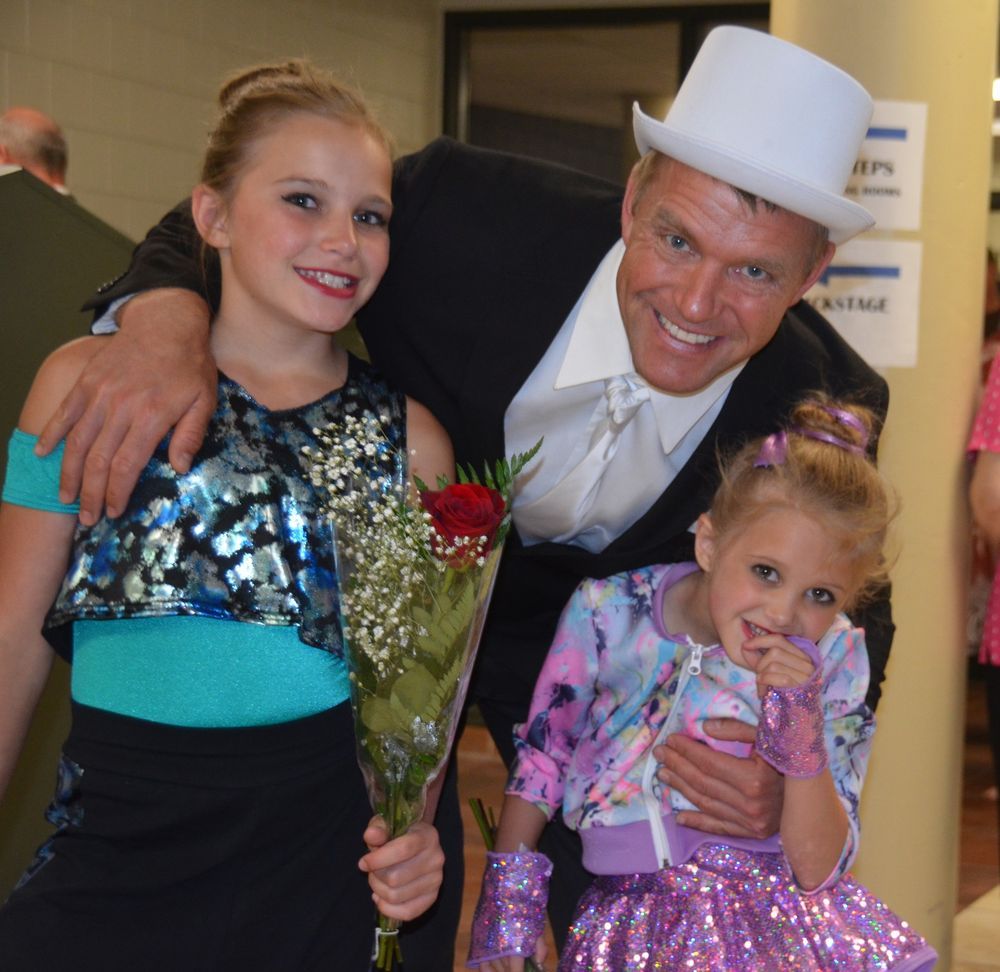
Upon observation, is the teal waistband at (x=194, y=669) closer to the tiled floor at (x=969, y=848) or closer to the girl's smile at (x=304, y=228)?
the girl's smile at (x=304, y=228)

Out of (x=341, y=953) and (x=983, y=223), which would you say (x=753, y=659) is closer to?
(x=341, y=953)

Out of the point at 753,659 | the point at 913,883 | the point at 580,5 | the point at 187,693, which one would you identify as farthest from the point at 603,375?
the point at 580,5

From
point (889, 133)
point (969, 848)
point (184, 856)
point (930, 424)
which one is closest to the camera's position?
point (184, 856)

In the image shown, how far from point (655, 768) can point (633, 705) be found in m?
0.11

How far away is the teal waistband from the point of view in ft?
6.54

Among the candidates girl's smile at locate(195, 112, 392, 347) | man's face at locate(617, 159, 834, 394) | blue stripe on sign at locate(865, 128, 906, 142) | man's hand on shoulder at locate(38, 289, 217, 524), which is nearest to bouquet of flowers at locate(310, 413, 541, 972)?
man's hand on shoulder at locate(38, 289, 217, 524)

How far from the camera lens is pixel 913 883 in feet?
11.8

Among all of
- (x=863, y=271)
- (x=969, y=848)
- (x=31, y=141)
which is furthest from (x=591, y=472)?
(x=31, y=141)

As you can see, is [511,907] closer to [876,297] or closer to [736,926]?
[736,926]

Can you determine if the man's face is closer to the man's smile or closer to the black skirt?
the man's smile

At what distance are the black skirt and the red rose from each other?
1.46ft

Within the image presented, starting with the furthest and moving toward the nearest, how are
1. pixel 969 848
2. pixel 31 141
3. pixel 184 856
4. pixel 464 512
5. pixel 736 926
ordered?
pixel 31 141, pixel 969 848, pixel 736 926, pixel 184 856, pixel 464 512

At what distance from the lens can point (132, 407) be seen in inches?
79.1

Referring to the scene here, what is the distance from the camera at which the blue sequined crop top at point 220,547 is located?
1.98 metres
